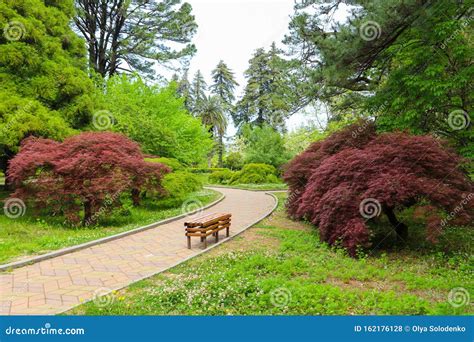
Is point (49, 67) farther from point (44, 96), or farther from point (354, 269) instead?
point (354, 269)

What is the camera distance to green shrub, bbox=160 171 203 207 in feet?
38.4

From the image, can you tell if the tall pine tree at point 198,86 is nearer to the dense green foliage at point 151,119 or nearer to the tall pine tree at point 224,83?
the tall pine tree at point 224,83

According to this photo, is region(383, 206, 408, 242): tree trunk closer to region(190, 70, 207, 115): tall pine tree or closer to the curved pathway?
the curved pathway

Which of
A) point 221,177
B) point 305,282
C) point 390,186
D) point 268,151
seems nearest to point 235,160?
point 221,177

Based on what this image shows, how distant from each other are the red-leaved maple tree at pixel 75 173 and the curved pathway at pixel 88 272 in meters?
1.70

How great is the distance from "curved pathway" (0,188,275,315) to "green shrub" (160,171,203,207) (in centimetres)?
342

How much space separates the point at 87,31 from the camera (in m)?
20.1

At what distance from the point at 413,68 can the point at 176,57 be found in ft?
51.6

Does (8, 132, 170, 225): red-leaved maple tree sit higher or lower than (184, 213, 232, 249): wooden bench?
higher

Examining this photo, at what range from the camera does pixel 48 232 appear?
26.2 ft

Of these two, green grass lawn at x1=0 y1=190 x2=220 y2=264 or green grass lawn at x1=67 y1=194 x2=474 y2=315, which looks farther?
green grass lawn at x1=0 y1=190 x2=220 y2=264

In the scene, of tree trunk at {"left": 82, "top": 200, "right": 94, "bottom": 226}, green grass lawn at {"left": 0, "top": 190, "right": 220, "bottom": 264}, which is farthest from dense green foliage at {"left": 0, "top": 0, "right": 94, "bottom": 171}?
tree trunk at {"left": 82, "top": 200, "right": 94, "bottom": 226}

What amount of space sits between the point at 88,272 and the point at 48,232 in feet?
11.5

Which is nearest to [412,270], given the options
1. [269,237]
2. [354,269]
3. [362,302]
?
[354,269]
